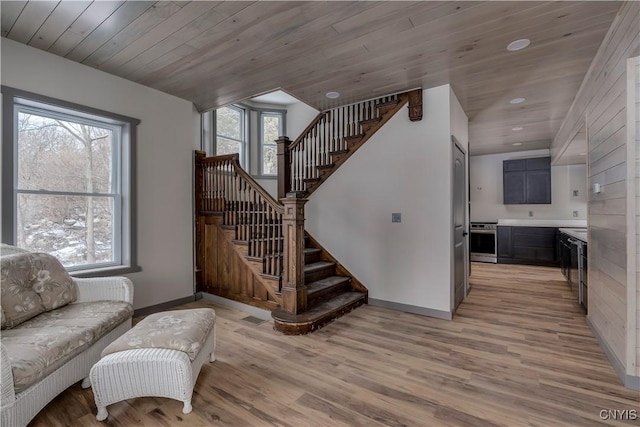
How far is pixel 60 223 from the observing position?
2.98m

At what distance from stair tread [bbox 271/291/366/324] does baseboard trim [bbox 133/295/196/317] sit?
147 cm

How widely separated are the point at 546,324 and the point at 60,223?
5103 millimetres

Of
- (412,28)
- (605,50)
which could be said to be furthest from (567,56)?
(412,28)

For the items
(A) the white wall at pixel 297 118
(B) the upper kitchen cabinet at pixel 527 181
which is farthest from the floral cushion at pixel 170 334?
(B) the upper kitchen cabinet at pixel 527 181

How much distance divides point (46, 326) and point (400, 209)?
3.36 m

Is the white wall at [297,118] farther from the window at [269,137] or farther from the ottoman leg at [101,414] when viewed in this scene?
the ottoman leg at [101,414]

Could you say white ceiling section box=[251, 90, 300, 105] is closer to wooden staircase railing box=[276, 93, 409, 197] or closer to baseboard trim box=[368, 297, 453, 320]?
wooden staircase railing box=[276, 93, 409, 197]

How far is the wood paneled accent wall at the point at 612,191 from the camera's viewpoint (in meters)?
2.05

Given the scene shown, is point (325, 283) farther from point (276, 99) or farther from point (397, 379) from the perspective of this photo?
point (276, 99)

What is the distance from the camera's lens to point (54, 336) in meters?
1.82

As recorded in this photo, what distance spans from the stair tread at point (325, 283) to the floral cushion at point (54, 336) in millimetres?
1856

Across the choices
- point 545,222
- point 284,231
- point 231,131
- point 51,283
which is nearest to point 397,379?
point 284,231

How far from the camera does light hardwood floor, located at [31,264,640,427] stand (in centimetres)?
181

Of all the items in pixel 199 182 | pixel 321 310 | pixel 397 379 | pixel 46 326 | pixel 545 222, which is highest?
pixel 199 182
